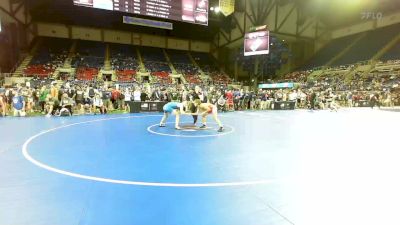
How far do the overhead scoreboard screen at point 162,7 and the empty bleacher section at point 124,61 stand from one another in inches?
573

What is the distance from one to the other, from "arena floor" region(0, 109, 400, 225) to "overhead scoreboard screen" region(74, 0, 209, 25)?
11.5m

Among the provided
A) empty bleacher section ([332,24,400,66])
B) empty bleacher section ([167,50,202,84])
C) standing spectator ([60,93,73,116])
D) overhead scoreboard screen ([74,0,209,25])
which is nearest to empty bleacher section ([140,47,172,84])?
empty bleacher section ([167,50,202,84])

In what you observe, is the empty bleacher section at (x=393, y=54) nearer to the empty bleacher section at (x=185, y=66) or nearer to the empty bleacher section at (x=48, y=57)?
the empty bleacher section at (x=185, y=66)

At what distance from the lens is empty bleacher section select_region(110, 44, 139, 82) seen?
31.4m

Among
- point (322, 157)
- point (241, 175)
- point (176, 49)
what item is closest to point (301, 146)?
point (322, 157)

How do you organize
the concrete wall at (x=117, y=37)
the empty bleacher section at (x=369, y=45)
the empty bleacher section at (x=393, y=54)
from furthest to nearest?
the concrete wall at (x=117, y=37)
the empty bleacher section at (x=369, y=45)
the empty bleacher section at (x=393, y=54)

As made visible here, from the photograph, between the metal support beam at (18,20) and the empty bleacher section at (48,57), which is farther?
the empty bleacher section at (48,57)

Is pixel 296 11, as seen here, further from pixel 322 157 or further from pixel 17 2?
pixel 322 157

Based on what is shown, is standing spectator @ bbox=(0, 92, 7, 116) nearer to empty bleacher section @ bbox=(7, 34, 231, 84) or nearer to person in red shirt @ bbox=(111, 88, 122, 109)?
person in red shirt @ bbox=(111, 88, 122, 109)

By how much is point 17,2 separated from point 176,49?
19.9m

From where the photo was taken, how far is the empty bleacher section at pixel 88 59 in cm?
2977

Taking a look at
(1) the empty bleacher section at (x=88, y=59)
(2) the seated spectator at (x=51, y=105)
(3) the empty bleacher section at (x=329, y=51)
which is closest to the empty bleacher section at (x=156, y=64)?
(1) the empty bleacher section at (x=88, y=59)

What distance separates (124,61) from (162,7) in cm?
1792

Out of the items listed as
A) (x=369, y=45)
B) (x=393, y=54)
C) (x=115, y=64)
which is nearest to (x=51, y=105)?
(x=115, y=64)
